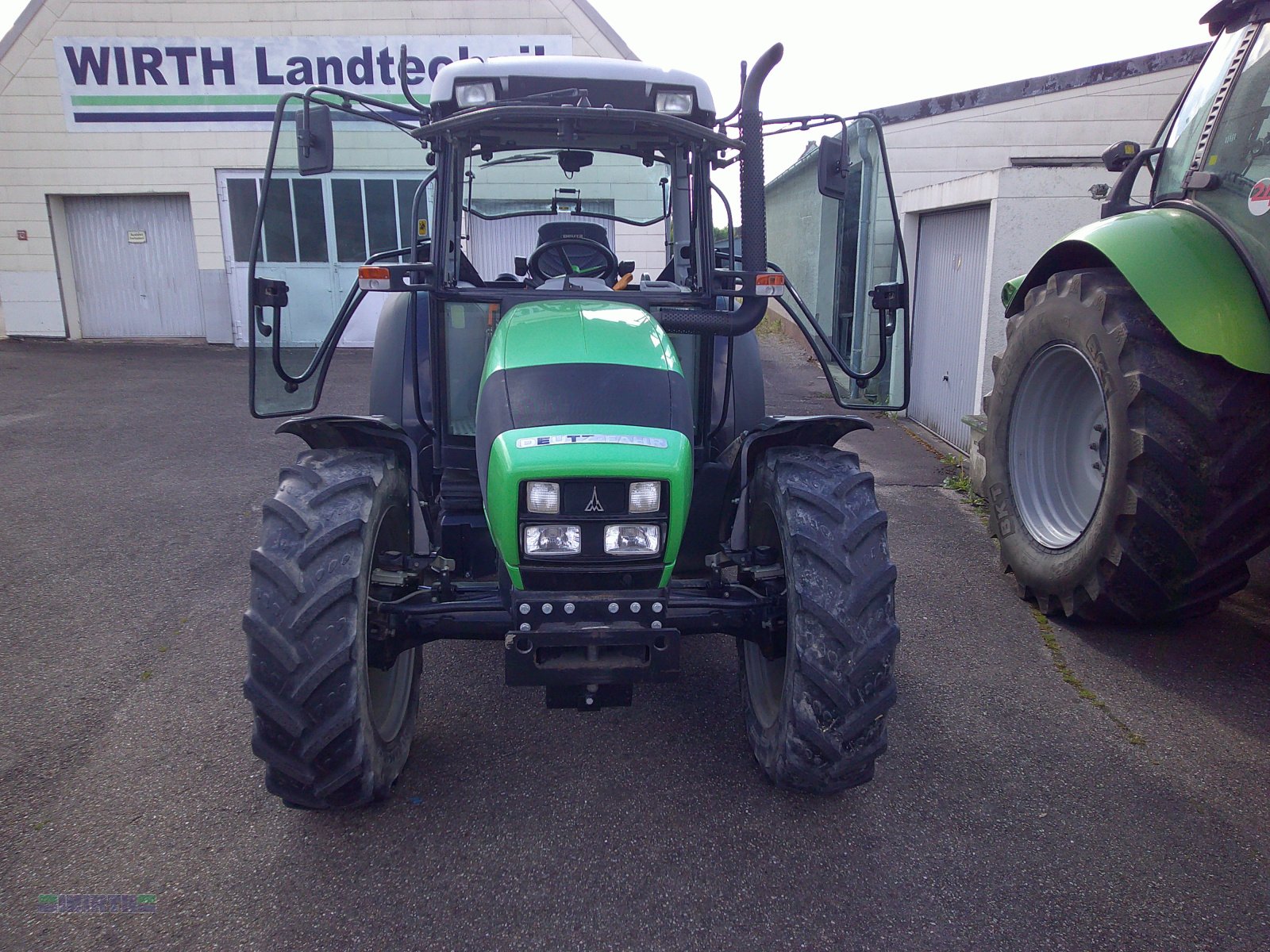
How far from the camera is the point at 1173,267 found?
3.72 metres

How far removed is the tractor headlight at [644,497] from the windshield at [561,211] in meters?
1.50

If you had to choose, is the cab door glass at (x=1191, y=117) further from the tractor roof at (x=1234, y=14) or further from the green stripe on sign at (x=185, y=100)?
the green stripe on sign at (x=185, y=100)

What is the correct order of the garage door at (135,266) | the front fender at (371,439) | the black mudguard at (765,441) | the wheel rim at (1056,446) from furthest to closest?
the garage door at (135,266) < the wheel rim at (1056,446) < the black mudguard at (765,441) < the front fender at (371,439)

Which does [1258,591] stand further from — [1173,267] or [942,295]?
[942,295]

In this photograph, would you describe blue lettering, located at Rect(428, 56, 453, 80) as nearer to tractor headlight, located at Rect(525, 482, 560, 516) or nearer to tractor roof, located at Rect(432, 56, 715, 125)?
tractor roof, located at Rect(432, 56, 715, 125)

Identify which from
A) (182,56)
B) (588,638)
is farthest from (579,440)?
(182,56)

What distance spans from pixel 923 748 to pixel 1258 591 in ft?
8.05

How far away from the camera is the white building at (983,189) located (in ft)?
23.0

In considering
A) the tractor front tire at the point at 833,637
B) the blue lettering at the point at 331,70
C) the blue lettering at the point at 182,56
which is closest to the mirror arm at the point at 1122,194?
the tractor front tire at the point at 833,637

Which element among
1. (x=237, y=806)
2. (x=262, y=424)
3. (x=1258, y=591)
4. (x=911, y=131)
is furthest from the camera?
(x=911, y=131)

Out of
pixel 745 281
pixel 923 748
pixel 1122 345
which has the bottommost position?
pixel 923 748

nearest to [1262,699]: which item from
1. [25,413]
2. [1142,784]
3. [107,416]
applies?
[1142,784]

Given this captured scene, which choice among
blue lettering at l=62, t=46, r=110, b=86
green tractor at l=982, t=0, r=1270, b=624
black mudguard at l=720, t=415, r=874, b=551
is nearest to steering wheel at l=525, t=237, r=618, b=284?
black mudguard at l=720, t=415, r=874, b=551

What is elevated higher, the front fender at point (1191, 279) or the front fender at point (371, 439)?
the front fender at point (1191, 279)
